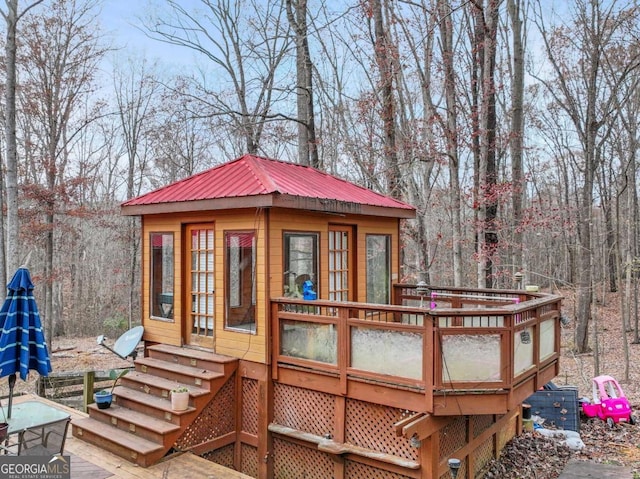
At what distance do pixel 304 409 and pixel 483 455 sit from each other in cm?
247

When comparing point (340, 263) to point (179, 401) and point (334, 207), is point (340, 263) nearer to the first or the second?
point (334, 207)

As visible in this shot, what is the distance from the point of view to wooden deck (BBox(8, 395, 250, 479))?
177 inches

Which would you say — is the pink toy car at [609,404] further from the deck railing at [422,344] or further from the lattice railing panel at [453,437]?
the lattice railing panel at [453,437]

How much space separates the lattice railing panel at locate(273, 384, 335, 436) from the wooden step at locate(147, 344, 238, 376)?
68 centimetres

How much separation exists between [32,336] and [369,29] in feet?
36.0

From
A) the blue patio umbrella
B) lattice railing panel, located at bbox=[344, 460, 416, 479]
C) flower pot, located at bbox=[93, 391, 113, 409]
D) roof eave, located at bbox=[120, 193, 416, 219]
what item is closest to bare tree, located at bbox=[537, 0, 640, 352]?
roof eave, located at bbox=[120, 193, 416, 219]

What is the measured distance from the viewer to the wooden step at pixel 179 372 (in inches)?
216

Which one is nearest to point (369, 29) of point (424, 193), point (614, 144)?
point (424, 193)

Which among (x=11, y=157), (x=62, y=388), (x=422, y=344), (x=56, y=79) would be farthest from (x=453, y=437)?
(x=56, y=79)

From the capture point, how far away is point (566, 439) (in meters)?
6.58

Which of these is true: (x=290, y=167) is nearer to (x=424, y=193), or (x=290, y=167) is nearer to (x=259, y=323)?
(x=259, y=323)

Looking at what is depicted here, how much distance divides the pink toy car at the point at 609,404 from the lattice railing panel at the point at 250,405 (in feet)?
18.6

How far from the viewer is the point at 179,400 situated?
511cm

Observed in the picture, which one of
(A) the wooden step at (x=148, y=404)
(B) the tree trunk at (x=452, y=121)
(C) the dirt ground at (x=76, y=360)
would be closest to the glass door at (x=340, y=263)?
(A) the wooden step at (x=148, y=404)
